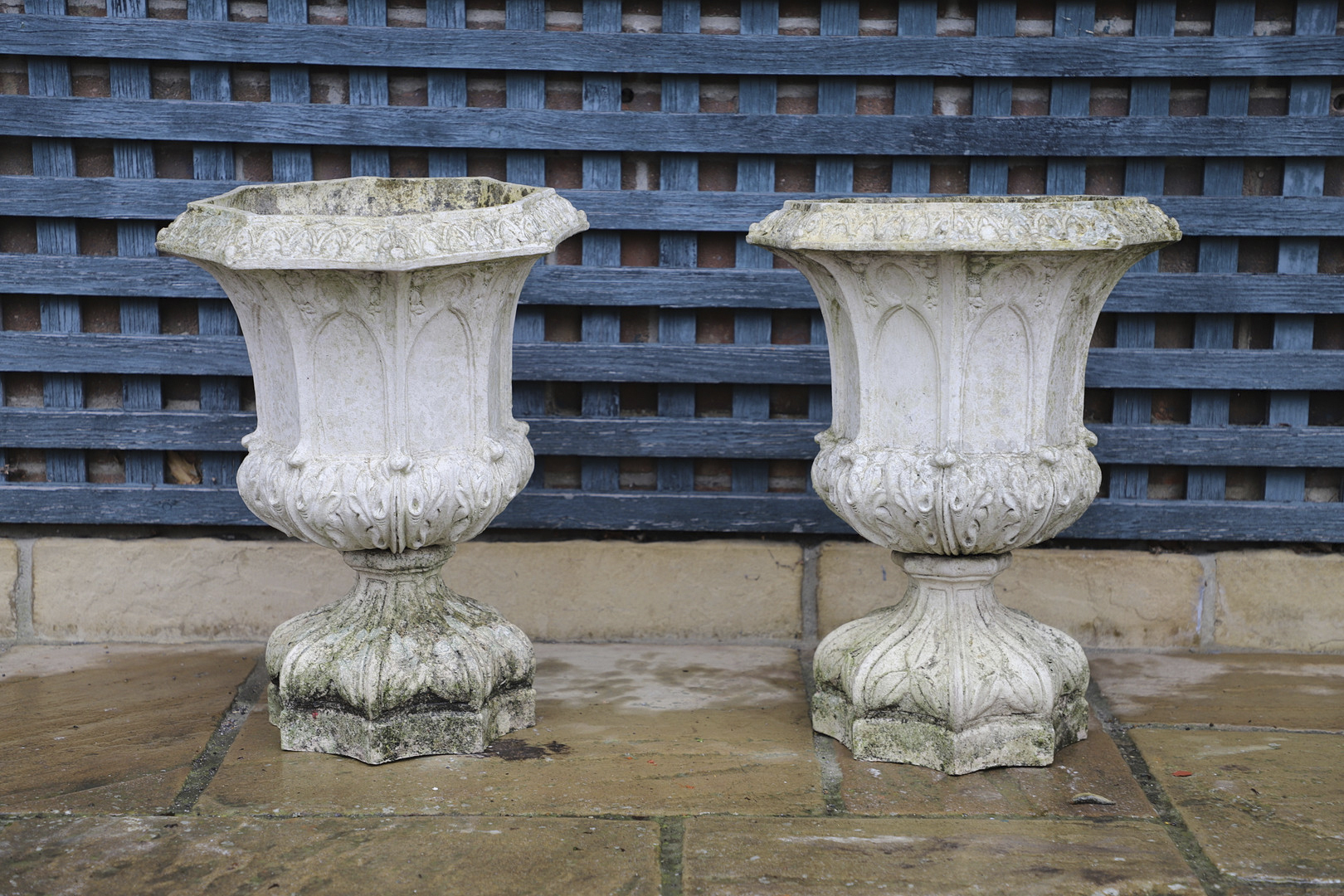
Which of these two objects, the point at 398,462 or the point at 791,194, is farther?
the point at 791,194

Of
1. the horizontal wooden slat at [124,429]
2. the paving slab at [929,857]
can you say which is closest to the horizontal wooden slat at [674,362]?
the horizontal wooden slat at [124,429]

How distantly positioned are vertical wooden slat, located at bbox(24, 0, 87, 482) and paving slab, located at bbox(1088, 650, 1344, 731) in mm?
2744

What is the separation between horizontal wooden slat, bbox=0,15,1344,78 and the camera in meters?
3.21

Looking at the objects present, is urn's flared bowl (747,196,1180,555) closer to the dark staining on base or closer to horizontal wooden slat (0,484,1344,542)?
horizontal wooden slat (0,484,1344,542)

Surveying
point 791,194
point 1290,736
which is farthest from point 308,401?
point 1290,736

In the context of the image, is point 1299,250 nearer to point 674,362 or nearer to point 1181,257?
point 1181,257

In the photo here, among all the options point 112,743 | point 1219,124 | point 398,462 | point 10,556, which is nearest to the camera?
point 398,462

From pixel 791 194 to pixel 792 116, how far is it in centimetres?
19

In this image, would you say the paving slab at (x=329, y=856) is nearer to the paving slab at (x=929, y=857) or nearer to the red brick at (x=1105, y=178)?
Result: the paving slab at (x=929, y=857)

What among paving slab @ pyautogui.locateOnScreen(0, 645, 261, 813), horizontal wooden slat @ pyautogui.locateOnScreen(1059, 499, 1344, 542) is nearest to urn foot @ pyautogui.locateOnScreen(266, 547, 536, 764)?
paving slab @ pyautogui.locateOnScreen(0, 645, 261, 813)

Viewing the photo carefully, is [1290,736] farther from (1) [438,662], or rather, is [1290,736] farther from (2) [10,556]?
(2) [10,556]

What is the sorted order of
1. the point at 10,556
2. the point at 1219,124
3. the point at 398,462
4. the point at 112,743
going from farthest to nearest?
the point at 10,556 → the point at 1219,124 → the point at 112,743 → the point at 398,462

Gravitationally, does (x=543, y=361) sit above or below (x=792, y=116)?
below

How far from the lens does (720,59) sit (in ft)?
10.7
